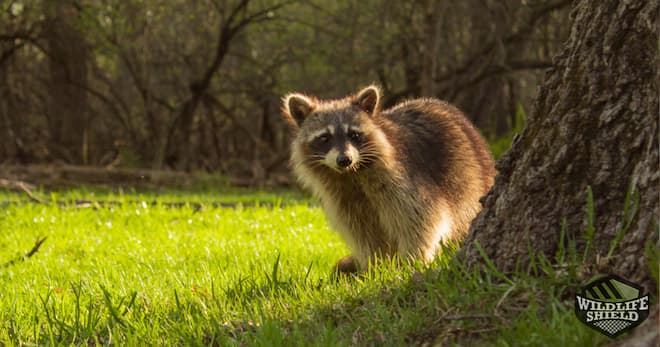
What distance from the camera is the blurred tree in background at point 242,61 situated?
47.6 ft

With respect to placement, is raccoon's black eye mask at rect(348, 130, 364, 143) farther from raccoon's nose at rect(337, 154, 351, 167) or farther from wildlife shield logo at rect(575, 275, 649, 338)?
wildlife shield logo at rect(575, 275, 649, 338)

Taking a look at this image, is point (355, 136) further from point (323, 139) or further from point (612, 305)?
point (612, 305)

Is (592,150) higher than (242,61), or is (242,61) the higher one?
(242,61)

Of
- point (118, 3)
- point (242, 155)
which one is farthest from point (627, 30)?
point (242, 155)

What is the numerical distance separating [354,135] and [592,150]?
9.15 feet

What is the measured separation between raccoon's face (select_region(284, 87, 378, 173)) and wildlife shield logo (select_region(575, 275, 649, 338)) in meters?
2.75

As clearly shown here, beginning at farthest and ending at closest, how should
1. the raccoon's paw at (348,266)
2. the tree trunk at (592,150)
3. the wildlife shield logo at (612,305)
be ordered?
the raccoon's paw at (348,266) → the tree trunk at (592,150) → the wildlife shield logo at (612,305)

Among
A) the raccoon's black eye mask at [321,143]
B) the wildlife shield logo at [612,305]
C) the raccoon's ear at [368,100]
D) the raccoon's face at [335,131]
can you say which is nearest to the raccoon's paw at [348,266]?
the raccoon's face at [335,131]

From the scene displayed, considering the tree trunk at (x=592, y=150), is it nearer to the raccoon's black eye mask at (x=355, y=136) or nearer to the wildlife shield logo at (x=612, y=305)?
the wildlife shield logo at (x=612, y=305)

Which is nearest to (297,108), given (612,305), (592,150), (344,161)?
(344,161)

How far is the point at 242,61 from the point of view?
1825 centimetres

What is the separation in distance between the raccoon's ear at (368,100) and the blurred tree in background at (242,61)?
296 inches

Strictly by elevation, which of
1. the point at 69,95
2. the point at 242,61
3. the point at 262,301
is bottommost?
the point at 262,301

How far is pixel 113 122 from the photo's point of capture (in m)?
21.2
